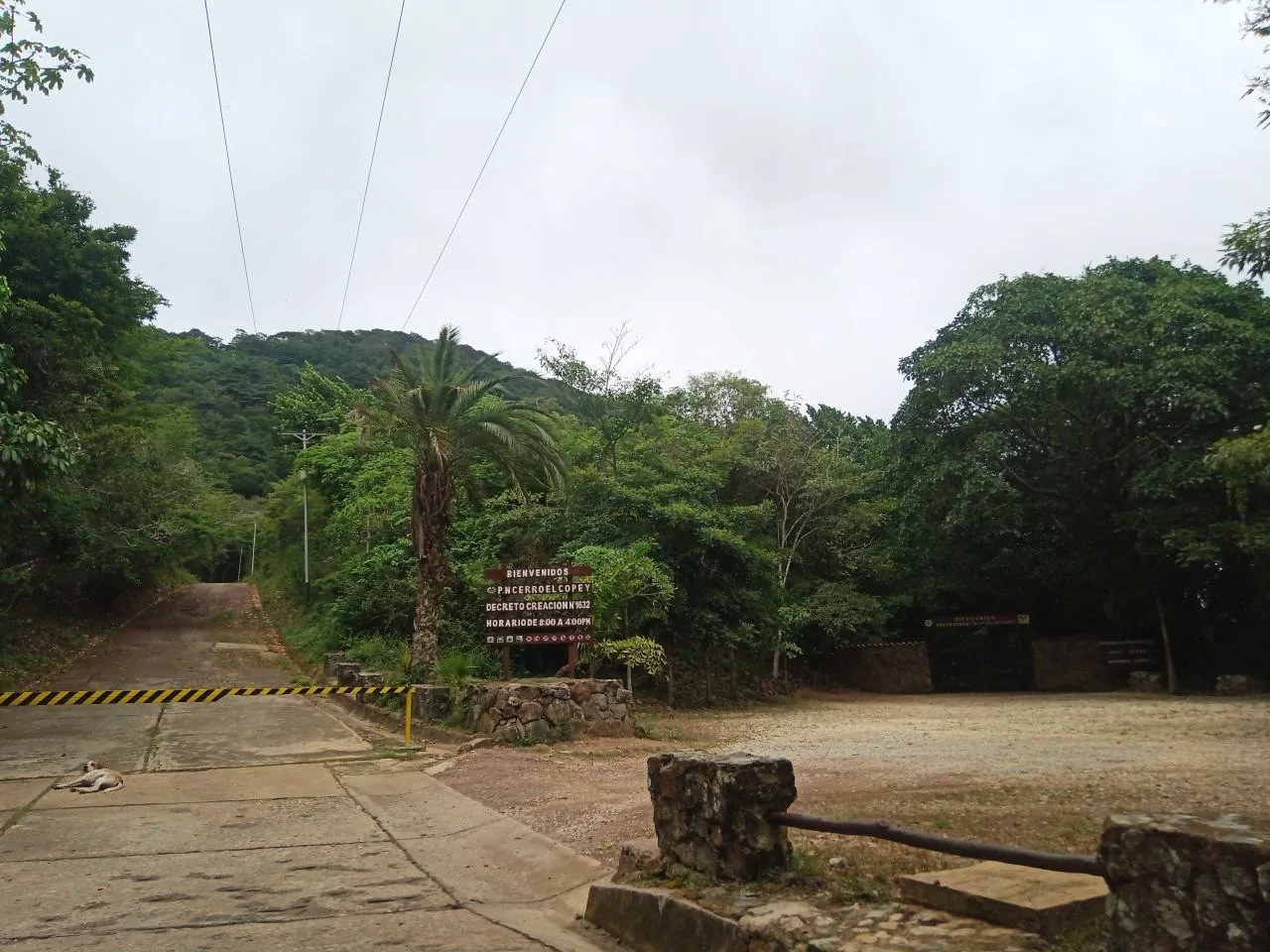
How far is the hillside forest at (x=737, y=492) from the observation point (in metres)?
17.3

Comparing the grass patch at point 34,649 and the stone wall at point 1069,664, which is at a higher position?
the grass patch at point 34,649

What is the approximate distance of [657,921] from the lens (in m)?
4.79

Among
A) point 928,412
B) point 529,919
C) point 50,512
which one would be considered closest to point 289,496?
point 50,512

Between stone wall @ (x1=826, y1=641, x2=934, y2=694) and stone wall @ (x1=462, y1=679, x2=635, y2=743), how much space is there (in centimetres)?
1370

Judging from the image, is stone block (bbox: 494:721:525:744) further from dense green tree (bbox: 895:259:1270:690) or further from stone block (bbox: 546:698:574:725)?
dense green tree (bbox: 895:259:1270:690)

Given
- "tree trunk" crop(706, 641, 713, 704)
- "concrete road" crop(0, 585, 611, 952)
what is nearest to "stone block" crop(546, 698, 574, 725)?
"concrete road" crop(0, 585, 611, 952)

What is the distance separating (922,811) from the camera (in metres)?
6.57

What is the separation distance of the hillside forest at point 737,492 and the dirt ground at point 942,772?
3.62 meters

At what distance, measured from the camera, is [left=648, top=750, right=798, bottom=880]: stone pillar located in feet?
15.9

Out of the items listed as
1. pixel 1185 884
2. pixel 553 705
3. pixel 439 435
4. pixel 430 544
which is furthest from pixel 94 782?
pixel 1185 884

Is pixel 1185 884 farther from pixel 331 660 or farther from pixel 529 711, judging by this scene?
pixel 331 660

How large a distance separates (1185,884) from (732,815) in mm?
2544

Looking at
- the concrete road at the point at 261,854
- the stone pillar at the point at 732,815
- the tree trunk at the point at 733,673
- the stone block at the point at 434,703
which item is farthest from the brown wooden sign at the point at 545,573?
the stone pillar at the point at 732,815

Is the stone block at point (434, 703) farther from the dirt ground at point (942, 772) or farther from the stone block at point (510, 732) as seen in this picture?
the dirt ground at point (942, 772)
